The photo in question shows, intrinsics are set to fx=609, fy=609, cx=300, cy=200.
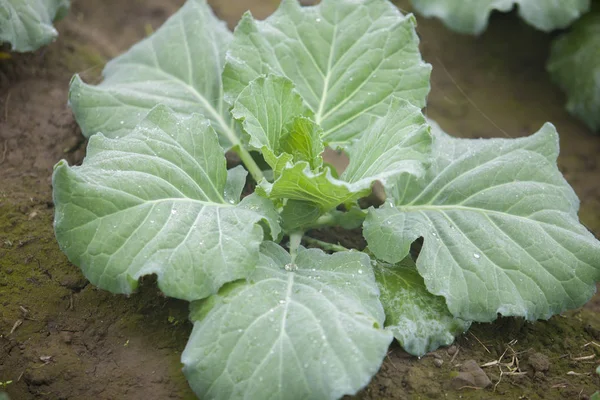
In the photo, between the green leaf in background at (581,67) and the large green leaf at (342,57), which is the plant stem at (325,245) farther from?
the green leaf in background at (581,67)

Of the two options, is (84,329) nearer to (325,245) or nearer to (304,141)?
(325,245)

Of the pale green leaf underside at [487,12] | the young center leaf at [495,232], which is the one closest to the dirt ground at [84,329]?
the young center leaf at [495,232]

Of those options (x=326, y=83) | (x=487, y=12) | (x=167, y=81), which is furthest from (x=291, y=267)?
(x=487, y=12)

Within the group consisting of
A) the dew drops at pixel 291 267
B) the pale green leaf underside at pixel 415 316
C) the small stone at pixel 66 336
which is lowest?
the pale green leaf underside at pixel 415 316

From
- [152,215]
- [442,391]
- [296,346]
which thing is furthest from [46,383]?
[442,391]

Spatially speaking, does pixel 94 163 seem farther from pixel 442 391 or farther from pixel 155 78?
pixel 442 391

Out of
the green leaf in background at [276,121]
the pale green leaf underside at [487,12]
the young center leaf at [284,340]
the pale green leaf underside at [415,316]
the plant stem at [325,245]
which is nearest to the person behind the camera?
the young center leaf at [284,340]

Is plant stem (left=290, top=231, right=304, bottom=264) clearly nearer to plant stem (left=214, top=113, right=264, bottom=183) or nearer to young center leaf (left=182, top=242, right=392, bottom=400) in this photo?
young center leaf (left=182, top=242, right=392, bottom=400)

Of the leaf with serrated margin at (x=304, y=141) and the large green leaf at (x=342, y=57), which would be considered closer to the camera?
the leaf with serrated margin at (x=304, y=141)
